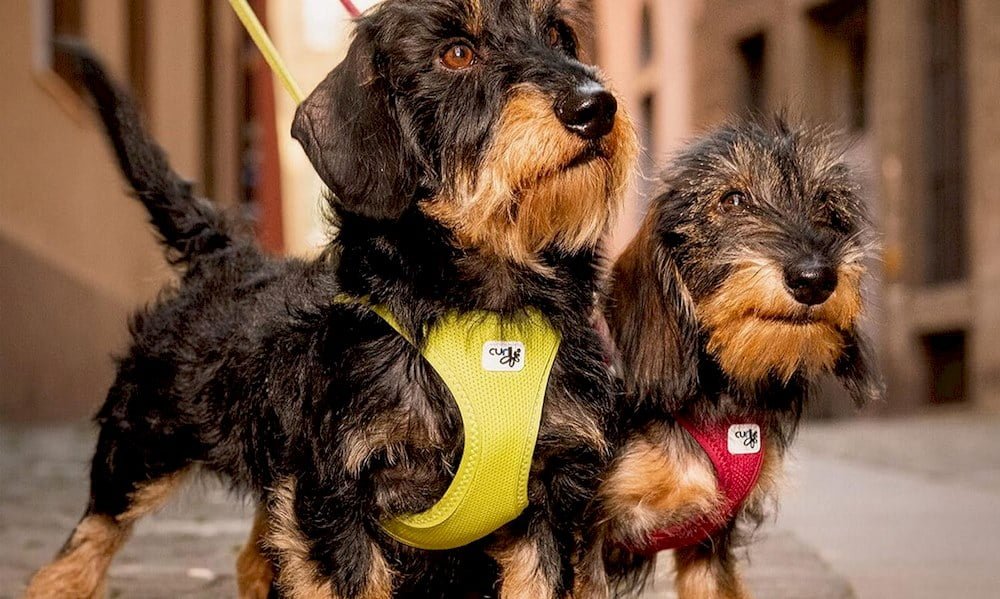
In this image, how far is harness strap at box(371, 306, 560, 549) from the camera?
3064 mm

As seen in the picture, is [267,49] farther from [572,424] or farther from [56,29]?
[56,29]

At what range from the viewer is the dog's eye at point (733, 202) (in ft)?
11.9

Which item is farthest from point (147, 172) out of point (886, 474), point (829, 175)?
point (886, 474)

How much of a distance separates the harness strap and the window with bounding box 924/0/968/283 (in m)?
13.4

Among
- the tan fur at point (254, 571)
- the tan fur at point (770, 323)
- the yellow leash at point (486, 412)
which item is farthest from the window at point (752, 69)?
the yellow leash at point (486, 412)

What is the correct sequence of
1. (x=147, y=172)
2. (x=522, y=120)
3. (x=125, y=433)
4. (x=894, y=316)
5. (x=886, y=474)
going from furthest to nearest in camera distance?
(x=894, y=316) < (x=886, y=474) < (x=147, y=172) < (x=125, y=433) < (x=522, y=120)

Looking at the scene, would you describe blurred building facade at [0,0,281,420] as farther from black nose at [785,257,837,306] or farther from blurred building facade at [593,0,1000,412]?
blurred building facade at [593,0,1000,412]

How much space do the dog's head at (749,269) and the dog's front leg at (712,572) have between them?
46 cm

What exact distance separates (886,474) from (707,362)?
A: 16.3ft

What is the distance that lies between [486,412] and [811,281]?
0.89 m

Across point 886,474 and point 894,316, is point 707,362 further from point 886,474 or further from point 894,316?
point 894,316

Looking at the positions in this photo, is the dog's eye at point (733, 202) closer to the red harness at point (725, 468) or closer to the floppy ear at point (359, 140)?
the red harness at point (725, 468)

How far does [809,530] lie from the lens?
234 inches

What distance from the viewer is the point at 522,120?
3.00 meters
